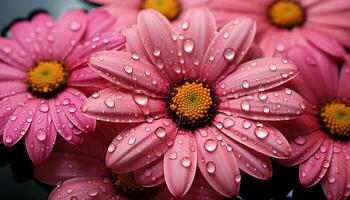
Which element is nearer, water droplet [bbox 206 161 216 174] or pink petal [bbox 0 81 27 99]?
water droplet [bbox 206 161 216 174]

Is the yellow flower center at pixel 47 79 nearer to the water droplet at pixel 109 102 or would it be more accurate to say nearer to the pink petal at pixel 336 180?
the water droplet at pixel 109 102

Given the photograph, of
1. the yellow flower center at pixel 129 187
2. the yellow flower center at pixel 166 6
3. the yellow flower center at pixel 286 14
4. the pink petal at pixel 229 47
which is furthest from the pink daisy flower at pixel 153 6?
the yellow flower center at pixel 129 187

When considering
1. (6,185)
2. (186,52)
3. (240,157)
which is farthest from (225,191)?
(6,185)

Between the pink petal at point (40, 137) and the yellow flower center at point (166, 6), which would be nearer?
the pink petal at point (40, 137)

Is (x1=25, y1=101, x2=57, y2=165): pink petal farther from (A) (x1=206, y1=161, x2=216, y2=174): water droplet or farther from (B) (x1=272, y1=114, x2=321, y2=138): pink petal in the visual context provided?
(B) (x1=272, y1=114, x2=321, y2=138): pink petal

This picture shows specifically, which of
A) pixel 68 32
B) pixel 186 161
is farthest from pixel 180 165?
pixel 68 32

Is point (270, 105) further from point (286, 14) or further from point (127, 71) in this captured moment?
point (286, 14)

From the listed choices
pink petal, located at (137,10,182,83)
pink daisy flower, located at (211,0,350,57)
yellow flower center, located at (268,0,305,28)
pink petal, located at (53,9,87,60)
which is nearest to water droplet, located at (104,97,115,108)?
pink petal, located at (137,10,182,83)
